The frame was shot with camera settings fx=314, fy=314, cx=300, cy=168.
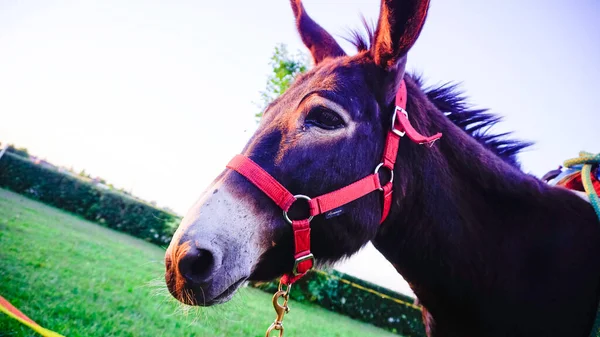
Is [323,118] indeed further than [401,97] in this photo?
No

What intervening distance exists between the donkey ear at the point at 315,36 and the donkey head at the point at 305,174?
674mm

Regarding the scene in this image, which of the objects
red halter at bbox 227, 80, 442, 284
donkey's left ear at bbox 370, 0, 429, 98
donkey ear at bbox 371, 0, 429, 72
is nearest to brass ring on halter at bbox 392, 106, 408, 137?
red halter at bbox 227, 80, 442, 284

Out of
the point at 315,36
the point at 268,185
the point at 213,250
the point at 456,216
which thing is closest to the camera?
the point at 213,250

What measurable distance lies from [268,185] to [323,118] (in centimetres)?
53

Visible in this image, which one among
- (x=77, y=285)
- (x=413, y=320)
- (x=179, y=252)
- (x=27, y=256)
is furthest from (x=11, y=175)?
(x=179, y=252)

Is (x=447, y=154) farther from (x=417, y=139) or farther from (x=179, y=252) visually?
(x=179, y=252)

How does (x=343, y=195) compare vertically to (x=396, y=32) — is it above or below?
below

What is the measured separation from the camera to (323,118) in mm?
1832

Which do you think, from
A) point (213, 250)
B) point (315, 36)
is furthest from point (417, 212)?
point (315, 36)

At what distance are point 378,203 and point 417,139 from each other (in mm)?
443

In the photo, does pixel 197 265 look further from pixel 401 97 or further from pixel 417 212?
pixel 401 97

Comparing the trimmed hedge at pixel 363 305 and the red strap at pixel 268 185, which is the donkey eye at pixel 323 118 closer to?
the red strap at pixel 268 185

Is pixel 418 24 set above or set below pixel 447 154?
above

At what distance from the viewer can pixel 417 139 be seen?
1.85 meters
